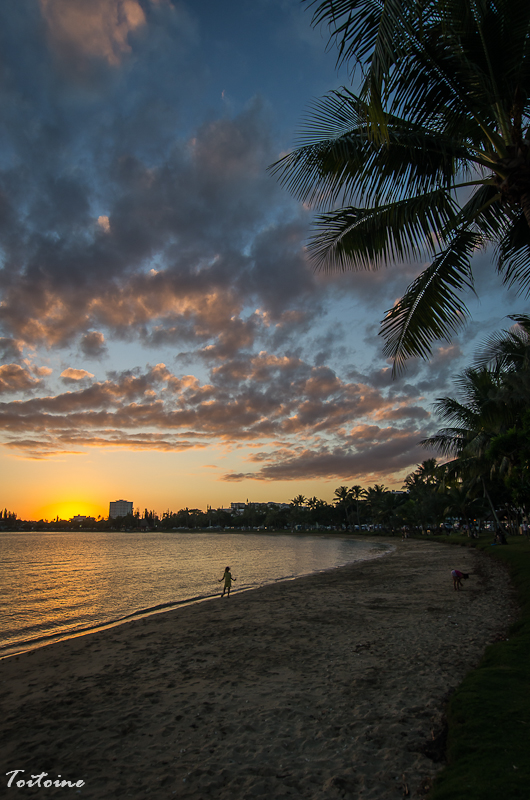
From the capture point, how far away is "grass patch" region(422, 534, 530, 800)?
3.97 metres

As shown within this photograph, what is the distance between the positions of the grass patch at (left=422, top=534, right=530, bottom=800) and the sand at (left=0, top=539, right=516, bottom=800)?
0.43 m

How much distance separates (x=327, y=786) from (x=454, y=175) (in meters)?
7.90

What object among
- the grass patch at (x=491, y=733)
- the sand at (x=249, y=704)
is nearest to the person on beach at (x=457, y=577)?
the sand at (x=249, y=704)

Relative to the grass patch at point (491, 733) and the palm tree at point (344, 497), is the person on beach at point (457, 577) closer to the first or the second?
the grass patch at point (491, 733)

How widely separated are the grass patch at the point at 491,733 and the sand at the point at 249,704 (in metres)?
0.43

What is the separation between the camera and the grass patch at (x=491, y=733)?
397cm

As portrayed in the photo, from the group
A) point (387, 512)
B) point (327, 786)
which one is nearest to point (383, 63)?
point (327, 786)

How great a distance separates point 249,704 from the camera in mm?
7414

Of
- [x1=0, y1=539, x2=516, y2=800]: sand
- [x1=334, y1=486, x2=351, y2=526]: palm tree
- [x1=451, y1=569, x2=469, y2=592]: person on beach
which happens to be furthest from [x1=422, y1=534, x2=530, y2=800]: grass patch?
[x1=334, y1=486, x2=351, y2=526]: palm tree

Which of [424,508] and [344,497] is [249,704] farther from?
[344,497]

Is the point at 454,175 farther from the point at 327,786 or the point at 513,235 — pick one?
the point at 327,786

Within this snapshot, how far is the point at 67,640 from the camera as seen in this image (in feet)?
46.6

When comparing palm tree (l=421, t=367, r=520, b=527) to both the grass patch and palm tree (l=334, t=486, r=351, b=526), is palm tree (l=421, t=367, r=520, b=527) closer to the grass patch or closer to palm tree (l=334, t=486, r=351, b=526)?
the grass patch

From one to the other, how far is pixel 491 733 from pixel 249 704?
4.13 m
